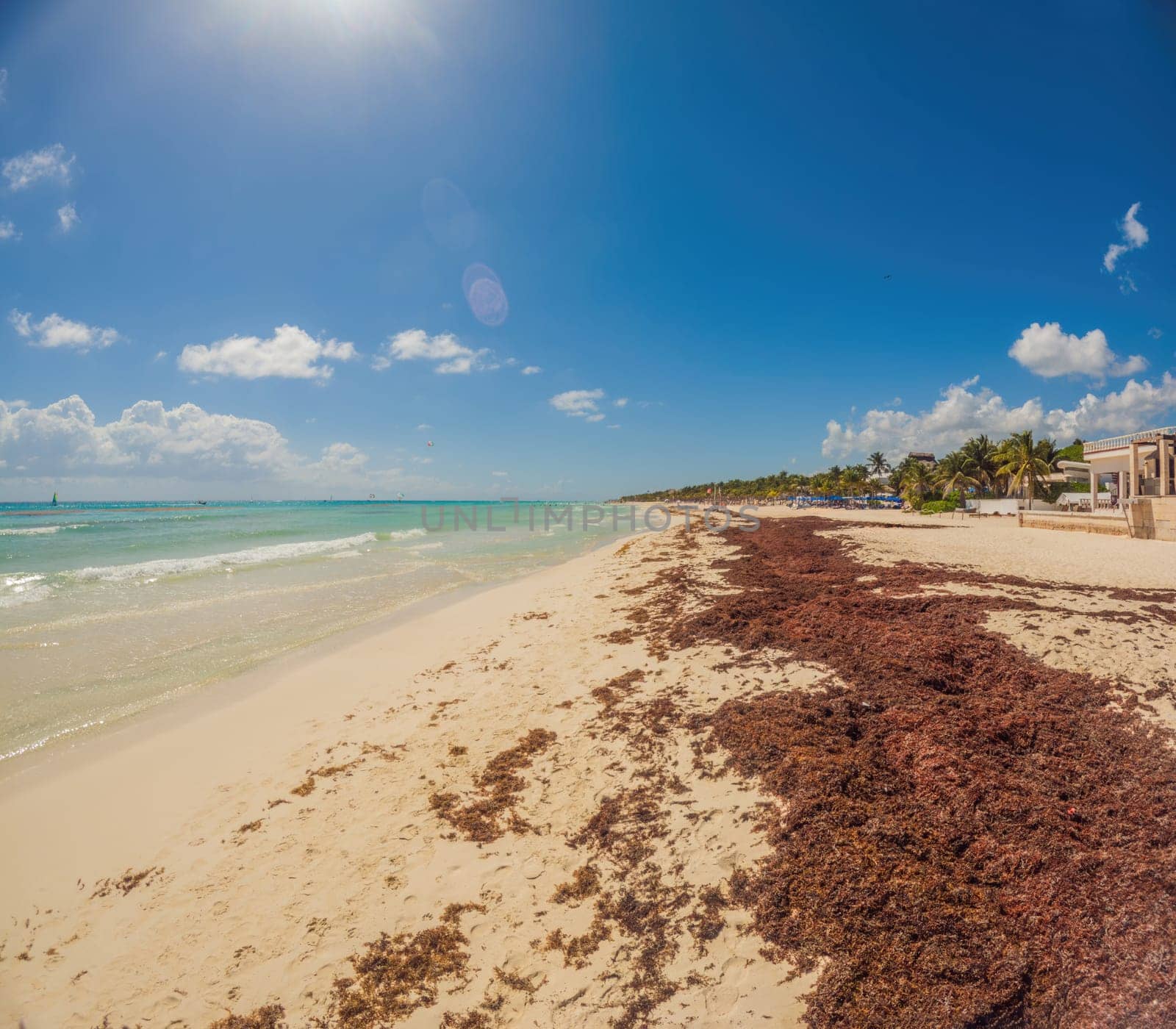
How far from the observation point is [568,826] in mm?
4246

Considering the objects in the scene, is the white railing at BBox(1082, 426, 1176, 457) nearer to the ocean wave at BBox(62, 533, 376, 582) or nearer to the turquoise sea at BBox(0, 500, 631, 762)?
the turquoise sea at BBox(0, 500, 631, 762)

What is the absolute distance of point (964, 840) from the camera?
3383 millimetres

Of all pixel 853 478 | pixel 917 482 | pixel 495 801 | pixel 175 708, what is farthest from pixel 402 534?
pixel 853 478

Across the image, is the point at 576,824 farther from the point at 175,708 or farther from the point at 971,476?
the point at 971,476

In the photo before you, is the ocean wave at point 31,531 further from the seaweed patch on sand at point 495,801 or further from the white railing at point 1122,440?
the white railing at point 1122,440

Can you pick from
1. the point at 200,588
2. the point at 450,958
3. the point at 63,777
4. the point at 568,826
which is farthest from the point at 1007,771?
the point at 200,588

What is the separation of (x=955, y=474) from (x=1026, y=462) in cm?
1231

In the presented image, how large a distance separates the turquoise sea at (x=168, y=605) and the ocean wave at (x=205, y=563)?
3.9 inches

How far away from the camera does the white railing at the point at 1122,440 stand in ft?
71.4

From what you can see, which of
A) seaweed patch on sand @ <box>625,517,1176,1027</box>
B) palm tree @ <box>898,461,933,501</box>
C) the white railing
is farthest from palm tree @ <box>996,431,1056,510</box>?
seaweed patch on sand @ <box>625,517,1176,1027</box>

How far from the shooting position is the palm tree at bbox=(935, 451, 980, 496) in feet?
189

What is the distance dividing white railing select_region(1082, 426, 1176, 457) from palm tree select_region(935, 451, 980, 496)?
28.2 meters

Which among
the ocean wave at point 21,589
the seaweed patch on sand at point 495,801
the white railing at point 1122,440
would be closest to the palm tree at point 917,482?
the white railing at point 1122,440

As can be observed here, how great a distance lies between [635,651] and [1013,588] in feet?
25.0
